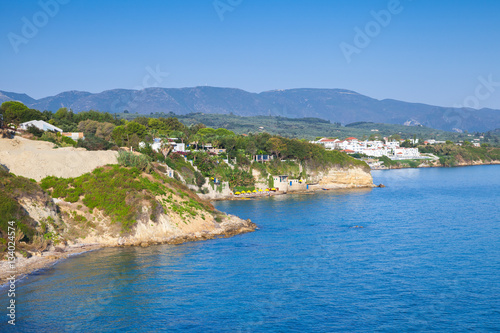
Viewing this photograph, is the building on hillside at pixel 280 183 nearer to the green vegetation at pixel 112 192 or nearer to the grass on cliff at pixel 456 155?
the green vegetation at pixel 112 192

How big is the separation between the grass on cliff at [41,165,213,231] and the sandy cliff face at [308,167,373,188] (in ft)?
184

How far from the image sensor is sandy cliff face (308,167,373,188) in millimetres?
103312

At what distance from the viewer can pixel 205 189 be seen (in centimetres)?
8150

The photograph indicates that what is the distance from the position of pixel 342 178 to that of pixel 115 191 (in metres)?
66.3

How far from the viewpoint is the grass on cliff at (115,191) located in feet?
151

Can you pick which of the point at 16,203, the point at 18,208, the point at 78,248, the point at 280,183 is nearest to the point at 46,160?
the point at 16,203

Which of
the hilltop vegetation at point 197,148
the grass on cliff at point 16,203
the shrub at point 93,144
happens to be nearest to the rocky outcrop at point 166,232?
the grass on cliff at point 16,203

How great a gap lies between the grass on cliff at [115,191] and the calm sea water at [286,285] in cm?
456

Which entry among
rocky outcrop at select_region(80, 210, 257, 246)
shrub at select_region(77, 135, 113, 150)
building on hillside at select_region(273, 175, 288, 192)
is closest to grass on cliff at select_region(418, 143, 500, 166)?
building on hillside at select_region(273, 175, 288, 192)

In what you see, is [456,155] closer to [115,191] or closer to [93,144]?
[93,144]

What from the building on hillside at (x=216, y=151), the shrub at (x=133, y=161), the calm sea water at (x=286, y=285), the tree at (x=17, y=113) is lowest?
the calm sea water at (x=286, y=285)

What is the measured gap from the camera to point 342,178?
105688mm

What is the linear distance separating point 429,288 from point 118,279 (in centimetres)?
2122

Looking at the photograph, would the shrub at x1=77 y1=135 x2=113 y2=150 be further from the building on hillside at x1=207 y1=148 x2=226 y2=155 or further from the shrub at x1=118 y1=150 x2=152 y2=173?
the building on hillside at x1=207 y1=148 x2=226 y2=155
